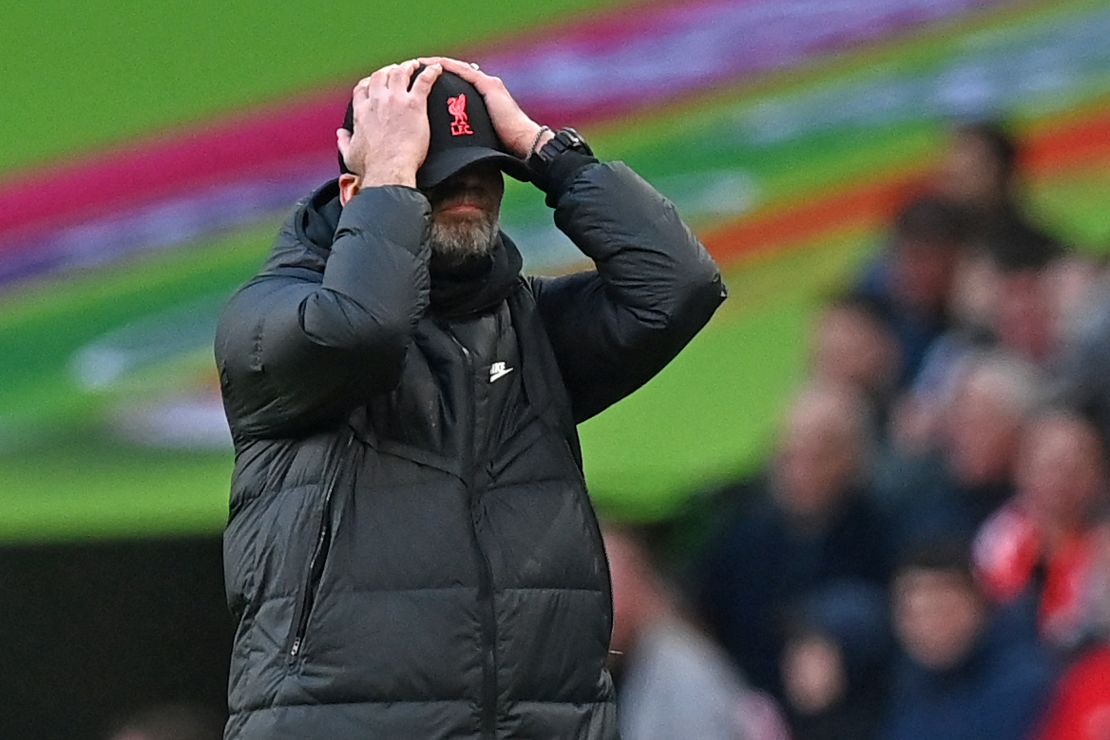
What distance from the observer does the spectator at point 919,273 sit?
18.3ft

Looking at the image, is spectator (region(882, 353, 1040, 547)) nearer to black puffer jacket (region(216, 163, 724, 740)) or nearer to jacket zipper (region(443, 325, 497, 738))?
black puffer jacket (region(216, 163, 724, 740))

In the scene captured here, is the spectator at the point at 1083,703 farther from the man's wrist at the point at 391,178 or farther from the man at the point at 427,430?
the man's wrist at the point at 391,178

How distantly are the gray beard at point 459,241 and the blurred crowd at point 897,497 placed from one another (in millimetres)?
2650

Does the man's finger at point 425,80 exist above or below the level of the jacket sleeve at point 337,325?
above

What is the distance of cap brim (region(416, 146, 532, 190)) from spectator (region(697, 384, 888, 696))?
298 centimetres

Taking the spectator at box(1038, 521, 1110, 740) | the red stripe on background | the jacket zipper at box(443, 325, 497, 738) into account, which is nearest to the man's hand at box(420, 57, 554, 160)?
the jacket zipper at box(443, 325, 497, 738)

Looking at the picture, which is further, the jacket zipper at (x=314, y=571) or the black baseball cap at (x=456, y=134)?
the black baseball cap at (x=456, y=134)

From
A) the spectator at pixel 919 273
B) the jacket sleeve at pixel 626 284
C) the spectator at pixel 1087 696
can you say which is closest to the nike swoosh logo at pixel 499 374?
the jacket sleeve at pixel 626 284

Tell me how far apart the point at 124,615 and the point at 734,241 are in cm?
183

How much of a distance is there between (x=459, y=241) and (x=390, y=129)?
6.0 inches

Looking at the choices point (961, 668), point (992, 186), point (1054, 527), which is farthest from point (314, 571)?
point (992, 186)

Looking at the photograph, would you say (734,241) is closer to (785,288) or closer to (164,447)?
(785,288)

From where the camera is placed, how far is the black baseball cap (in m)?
2.63

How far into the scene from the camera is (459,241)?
8.66 ft
